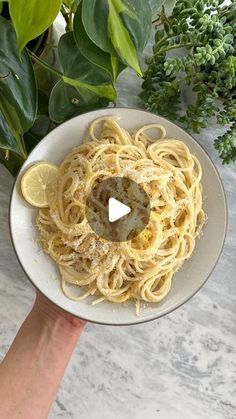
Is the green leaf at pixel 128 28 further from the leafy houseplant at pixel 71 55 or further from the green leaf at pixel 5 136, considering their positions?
the green leaf at pixel 5 136

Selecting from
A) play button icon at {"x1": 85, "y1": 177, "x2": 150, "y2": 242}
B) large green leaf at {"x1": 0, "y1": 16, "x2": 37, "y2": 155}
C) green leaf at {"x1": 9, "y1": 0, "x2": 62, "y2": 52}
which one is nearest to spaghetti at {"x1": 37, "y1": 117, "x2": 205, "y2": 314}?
play button icon at {"x1": 85, "y1": 177, "x2": 150, "y2": 242}

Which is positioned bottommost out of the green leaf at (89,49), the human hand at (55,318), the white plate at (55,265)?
the human hand at (55,318)

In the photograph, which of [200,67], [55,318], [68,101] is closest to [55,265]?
[55,318]

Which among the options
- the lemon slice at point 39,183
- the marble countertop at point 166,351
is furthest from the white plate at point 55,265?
the marble countertop at point 166,351

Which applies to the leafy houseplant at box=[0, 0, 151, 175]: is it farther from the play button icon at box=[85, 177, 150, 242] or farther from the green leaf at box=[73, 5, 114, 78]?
the play button icon at box=[85, 177, 150, 242]

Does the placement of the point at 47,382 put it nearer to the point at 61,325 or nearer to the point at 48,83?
the point at 61,325

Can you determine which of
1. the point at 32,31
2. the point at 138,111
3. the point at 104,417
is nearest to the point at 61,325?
the point at 104,417

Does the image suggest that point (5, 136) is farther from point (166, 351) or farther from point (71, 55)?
point (166, 351)
